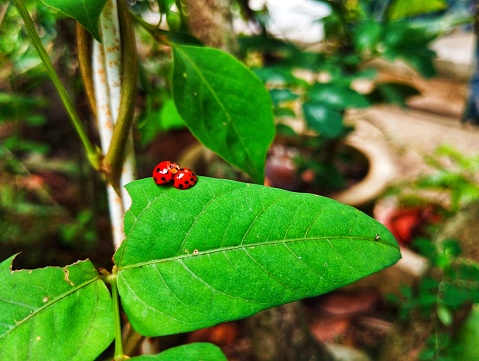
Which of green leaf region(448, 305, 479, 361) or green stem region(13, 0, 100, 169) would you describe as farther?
green leaf region(448, 305, 479, 361)

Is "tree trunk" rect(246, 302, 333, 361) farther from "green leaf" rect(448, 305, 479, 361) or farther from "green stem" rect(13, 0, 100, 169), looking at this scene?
"green stem" rect(13, 0, 100, 169)

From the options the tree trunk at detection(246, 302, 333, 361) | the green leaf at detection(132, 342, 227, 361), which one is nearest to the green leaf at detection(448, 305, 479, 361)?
the tree trunk at detection(246, 302, 333, 361)

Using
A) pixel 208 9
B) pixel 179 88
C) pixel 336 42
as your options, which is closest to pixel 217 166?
pixel 208 9

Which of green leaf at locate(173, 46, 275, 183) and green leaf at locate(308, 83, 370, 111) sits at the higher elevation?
green leaf at locate(173, 46, 275, 183)

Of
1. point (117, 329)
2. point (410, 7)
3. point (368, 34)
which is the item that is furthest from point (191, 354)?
point (410, 7)

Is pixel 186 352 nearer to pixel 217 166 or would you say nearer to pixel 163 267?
pixel 163 267

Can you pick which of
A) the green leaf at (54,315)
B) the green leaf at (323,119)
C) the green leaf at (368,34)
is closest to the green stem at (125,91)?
the green leaf at (54,315)
